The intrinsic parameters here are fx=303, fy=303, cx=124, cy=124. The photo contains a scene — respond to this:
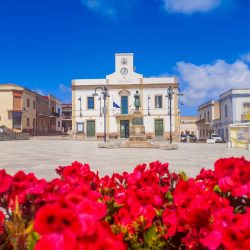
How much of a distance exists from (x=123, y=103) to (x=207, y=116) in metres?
17.1

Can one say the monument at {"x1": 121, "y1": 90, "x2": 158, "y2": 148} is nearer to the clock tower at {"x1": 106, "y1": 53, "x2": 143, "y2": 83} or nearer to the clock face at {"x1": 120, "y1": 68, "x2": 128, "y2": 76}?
the clock tower at {"x1": 106, "y1": 53, "x2": 143, "y2": 83}

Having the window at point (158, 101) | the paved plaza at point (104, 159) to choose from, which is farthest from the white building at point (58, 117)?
the paved plaza at point (104, 159)

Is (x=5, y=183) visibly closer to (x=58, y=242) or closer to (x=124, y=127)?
(x=58, y=242)

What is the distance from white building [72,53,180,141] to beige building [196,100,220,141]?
386 inches

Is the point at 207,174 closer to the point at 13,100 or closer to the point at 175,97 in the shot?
the point at 175,97

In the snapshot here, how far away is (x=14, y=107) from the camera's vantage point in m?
41.7

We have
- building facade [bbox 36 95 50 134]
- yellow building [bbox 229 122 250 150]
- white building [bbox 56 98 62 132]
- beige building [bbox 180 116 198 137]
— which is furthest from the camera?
beige building [bbox 180 116 198 137]

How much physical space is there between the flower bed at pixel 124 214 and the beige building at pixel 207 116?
46.2 meters

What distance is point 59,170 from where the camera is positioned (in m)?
2.20

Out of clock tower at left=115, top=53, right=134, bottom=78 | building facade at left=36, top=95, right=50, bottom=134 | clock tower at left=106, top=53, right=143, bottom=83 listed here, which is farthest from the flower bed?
building facade at left=36, top=95, right=50, bottom=134

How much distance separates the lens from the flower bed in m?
0.89

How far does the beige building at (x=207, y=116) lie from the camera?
1843 inches

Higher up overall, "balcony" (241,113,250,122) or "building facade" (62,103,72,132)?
"building facade" (62,103,72,132)

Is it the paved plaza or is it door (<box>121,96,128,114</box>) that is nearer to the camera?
the paved plaza
